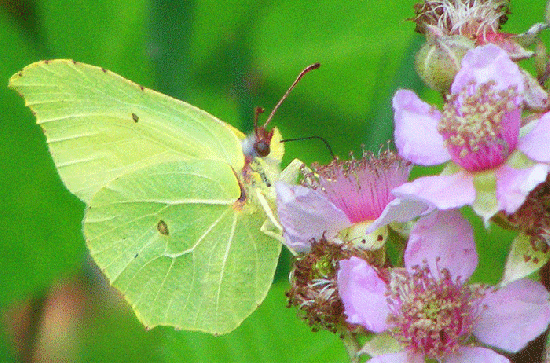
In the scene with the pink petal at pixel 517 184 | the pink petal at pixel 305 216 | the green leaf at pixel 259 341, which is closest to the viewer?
the pink petal at pixel 517 184

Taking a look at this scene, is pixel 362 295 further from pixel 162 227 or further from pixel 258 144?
pixel 162 227

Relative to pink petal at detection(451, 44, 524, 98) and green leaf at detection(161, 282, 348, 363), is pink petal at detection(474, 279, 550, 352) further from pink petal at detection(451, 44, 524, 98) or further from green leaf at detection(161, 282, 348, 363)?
green leaf at detection(161, 282, 348, 363)

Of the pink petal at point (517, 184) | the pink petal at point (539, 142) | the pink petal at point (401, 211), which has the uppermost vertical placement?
the pink petal at point (539, 142)

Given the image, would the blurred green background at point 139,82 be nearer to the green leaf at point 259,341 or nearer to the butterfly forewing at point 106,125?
the green leaf at point 259,341

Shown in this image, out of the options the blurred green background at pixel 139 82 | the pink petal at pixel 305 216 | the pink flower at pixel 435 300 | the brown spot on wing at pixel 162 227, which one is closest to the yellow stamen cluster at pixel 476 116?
the pink flower at pixel 435 300

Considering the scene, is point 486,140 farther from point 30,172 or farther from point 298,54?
point 30,172

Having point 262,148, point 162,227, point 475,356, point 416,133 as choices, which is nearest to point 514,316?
point 475,356
